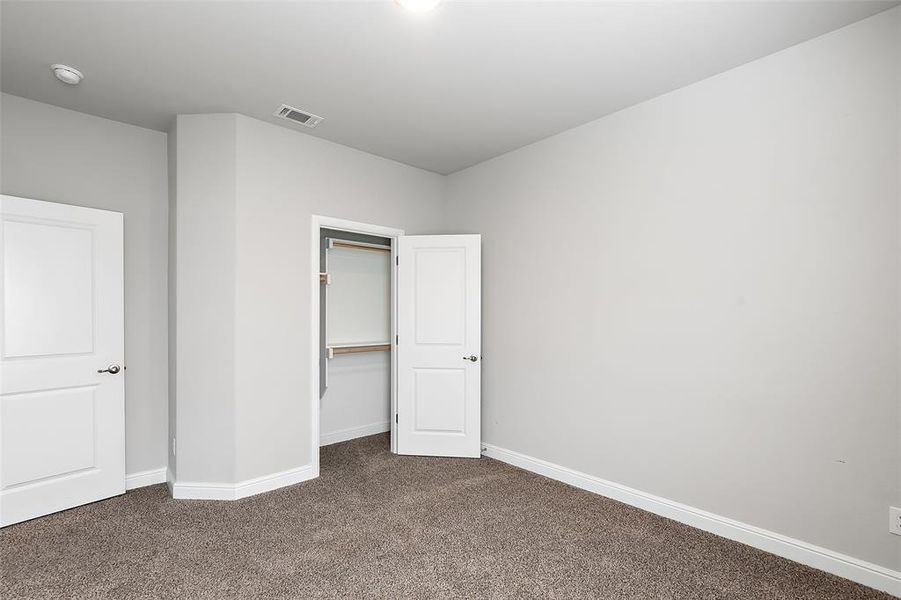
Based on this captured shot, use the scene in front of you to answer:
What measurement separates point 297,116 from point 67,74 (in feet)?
4.21

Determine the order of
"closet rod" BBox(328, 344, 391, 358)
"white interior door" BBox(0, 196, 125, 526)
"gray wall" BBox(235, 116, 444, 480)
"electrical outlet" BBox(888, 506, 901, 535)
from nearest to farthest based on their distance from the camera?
A: "electrical outlet" BBox(888, 506, 901, 535), "white interior door" BBox(0, 196, 125, 526), "gray wall" BBox(235, 116, 444, 480), "closet rod" BBox(328, 344, 391, 358)

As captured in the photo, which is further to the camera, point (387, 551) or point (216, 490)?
point (216, 490)

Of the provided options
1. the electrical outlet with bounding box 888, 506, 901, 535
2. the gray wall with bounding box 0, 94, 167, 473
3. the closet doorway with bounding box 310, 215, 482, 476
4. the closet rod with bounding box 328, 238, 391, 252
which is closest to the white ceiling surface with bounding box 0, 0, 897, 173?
the gray wall with bounding box 0, 94, 167, 473

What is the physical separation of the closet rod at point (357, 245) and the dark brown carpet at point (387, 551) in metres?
2.24

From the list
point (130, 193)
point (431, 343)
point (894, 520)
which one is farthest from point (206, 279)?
point (894, 520)

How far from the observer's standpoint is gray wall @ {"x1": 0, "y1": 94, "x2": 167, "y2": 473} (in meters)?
2.84

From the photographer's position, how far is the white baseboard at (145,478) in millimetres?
3133

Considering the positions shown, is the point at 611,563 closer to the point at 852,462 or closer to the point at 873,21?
the point at 852,462

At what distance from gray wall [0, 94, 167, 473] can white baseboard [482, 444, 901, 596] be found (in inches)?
122

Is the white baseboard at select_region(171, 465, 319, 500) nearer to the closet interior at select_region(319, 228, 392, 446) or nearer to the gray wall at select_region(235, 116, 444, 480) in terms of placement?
the gray wall at select_region(235, 116, 444, 480)

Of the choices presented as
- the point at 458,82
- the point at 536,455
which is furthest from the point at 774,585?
the point at 458,82

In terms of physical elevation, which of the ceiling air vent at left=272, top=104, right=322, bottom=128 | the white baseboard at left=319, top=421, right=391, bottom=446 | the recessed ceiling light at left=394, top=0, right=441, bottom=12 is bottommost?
the white baseboard at left=319, top=421, right=391, bottom=446

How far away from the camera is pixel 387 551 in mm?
2338

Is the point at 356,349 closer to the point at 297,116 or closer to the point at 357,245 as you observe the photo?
the point at 357,245
